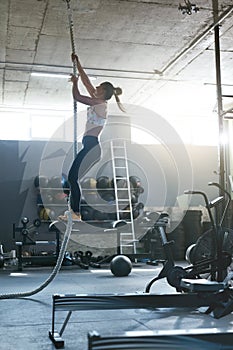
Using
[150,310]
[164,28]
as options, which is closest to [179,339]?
[150,310]

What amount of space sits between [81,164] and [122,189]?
526 cm

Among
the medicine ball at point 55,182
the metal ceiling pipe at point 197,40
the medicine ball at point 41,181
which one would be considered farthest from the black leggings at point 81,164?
the medicine ball at point 41,181

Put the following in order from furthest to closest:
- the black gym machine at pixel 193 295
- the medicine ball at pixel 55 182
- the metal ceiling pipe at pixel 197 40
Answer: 1. the medicine ball at pixel 55 182
2. the metal ceiling pipe at pixel 197 40
3. the black gym machine at pixel 193 295

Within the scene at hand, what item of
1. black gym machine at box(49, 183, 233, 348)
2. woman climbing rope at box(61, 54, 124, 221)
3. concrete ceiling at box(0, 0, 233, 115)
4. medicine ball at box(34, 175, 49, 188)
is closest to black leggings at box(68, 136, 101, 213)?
woman climbing rope at box(61, 54, 124, 221)

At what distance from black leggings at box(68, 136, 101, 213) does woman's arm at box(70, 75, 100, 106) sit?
0.35 meters

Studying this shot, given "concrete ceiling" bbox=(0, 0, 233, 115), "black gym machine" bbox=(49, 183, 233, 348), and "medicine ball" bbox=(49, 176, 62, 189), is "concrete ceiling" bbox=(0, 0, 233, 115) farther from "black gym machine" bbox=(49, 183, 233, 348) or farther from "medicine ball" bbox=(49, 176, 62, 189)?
"black gym machine" bbox=(49, 183, 233, 348)

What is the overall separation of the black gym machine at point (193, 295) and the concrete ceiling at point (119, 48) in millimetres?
2971

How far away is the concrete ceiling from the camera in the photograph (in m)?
5.86

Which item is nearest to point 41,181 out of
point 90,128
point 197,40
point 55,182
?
point 55,182

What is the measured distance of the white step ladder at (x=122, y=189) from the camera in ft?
30.1

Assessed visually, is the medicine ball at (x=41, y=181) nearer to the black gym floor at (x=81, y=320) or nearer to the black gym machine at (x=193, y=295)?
the black gym floor at (x=81, y=320)

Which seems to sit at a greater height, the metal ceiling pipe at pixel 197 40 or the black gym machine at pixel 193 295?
the metal ceiling pipe at pixel 197 40

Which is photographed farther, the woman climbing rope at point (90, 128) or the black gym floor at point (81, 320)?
the woman climbing rope at point (90, 128)

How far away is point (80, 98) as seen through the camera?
4.05 metres
